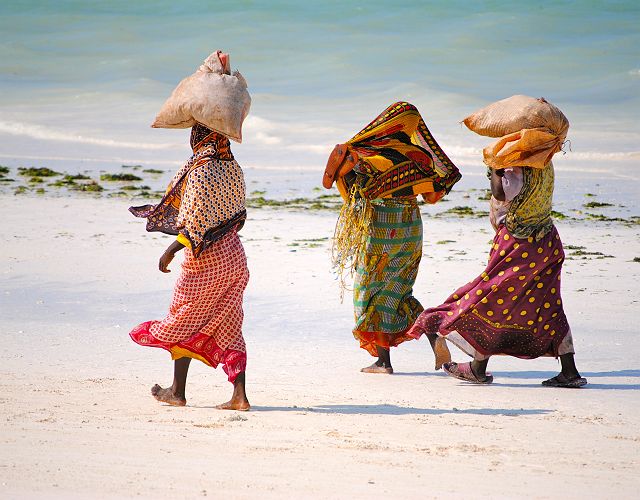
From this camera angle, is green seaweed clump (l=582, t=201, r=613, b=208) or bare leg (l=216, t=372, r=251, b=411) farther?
green seaweed clump (l=582, t=201, r=613, b=208)

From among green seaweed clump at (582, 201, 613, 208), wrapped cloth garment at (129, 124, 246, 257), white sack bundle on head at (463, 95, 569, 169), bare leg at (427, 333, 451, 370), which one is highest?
white sack bundle on head at (463, 95, 569, 169)

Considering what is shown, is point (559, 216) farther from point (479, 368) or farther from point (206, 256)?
point (206, 256)

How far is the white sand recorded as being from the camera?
436cm

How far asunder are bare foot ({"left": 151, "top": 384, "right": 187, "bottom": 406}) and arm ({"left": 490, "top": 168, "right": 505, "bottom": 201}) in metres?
2.14

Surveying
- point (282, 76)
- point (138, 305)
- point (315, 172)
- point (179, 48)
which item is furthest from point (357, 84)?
point (138, 305)

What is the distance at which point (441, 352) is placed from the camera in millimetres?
6781

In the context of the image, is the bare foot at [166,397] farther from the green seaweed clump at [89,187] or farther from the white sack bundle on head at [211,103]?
the green seaweed clump at [89,187]

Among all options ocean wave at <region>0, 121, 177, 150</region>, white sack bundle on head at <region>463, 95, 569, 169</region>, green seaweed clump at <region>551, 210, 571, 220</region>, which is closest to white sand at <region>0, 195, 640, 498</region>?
white sack bundle on head at <region>463, 95, 569, 169</region>

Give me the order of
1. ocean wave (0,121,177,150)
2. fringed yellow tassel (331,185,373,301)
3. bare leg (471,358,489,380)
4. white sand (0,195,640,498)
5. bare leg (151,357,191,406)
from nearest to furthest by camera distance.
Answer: white sand (0,195,640,498) < bare leg (151,357,191,406) < bare leg (471,358,489,380) < fringed yellow tassel (331,185,373,301) < ocean wave (0,121,177,150)

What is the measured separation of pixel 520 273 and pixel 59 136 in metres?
22.9

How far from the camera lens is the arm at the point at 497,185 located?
6430 millimetres

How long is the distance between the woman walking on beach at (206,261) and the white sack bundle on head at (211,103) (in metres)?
0.06

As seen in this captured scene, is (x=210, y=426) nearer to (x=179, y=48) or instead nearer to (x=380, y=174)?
(x=380, y=174)

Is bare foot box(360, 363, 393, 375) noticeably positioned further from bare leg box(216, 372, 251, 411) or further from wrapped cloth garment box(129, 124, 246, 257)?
wrapped cloth garment box(129, 124, 246, 257)
